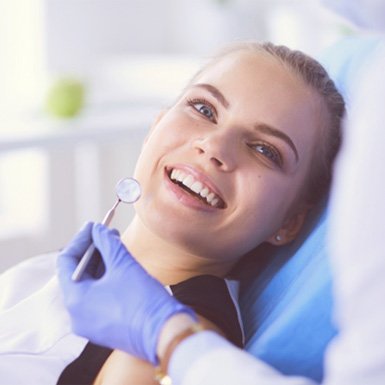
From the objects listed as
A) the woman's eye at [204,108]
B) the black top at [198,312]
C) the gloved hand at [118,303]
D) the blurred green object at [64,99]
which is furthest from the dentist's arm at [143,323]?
the blurred green object at [64,99]

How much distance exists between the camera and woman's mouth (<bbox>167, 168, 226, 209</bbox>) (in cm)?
112

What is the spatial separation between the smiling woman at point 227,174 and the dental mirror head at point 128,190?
7cm

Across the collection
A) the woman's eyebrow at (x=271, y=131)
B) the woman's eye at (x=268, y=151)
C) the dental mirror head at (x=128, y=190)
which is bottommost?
the dental mirror head at (x=128, y=190)

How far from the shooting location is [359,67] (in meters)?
1.32

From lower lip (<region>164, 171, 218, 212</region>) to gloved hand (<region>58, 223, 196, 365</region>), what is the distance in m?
0.13

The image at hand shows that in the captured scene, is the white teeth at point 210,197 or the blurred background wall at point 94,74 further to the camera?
the blurred background wall at point 94,74

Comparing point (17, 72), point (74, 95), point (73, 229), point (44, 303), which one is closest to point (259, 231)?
point (44, 303)

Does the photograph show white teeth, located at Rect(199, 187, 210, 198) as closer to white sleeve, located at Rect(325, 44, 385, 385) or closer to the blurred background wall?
white sleeve, located at Rect(325, 44, 385, 385)

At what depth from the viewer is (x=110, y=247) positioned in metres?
1.00

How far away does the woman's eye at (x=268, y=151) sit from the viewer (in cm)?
117

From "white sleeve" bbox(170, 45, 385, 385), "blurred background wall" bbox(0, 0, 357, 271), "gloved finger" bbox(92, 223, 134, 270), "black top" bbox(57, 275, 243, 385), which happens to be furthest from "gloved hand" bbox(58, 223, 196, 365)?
"blurred background wall" bbox(0, 0, 357, 271)

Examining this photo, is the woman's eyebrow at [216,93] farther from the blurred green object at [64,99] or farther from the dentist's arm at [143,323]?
the blurred green object at [64,99]

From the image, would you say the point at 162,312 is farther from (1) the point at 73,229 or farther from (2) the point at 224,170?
(1) the point at 73,229

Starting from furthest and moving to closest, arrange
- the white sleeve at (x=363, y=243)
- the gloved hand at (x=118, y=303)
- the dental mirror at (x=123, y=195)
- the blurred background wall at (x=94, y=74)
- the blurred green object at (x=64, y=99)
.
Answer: the blurred background wall at (x=94, y=74), the blurred green object at (x=64, y=99), the dental mirror at (x=123, y=195), the gloved hand at (x=118, y=303), the white sleeve at (x=363, y=243)
